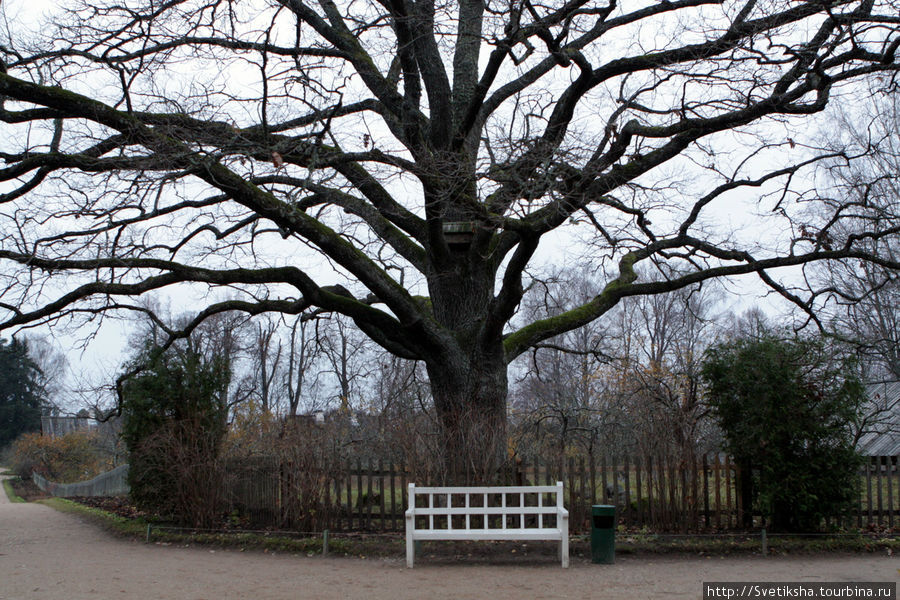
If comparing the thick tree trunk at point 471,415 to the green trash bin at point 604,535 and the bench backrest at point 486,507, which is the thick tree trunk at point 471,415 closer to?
the bench backrest at point 486,507

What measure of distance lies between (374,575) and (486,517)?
164 cm

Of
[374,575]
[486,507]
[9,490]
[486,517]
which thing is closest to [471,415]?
[486,507]

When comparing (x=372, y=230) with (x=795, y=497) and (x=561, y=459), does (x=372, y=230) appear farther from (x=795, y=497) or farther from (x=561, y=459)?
(x=795, y=497)

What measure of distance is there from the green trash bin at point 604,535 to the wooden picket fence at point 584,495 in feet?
4.36

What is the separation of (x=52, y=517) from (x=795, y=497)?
16.8 metres

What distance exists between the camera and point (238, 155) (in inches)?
425

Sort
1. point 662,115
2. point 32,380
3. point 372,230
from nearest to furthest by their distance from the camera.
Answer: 1. point 662,115
2. point 372,230
3. point 32,380

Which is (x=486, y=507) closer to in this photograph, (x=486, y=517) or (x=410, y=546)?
(x=486, y=517)

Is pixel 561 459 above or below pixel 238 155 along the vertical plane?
below

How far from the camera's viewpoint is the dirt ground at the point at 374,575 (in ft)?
25.6

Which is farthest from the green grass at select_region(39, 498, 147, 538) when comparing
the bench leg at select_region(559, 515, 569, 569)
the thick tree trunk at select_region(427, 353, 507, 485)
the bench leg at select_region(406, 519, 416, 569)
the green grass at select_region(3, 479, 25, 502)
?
the green grass at select_region(3, 479, 25, 502)

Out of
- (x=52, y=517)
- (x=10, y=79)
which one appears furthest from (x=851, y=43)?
(x=52, y=517)

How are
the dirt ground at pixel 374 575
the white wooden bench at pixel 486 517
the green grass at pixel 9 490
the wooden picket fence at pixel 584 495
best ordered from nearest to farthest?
the dirt ground at pixel 374 575
the white wooden bench at pixel 486 517
the wooden picket fence at pixel 584 495
the green grass at pixel 9 490

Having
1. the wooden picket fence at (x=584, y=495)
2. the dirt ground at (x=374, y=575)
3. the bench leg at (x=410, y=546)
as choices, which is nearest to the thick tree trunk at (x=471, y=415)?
the wooden picket fence at (x=584, y=495)
